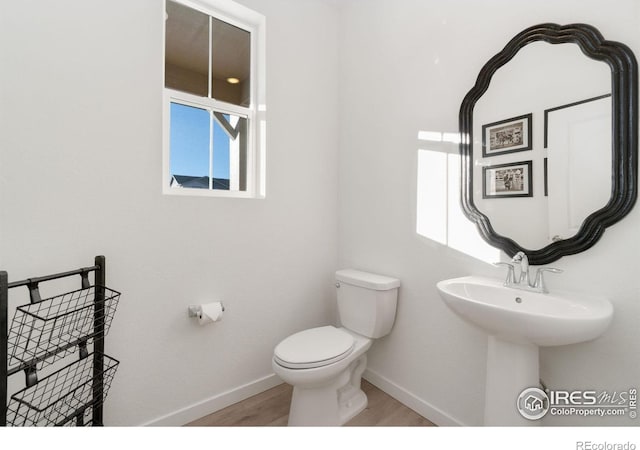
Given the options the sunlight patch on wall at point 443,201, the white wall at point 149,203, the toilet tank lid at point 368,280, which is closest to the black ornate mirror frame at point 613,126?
the sunlight patch on wall at point 443,201

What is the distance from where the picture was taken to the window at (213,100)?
1.76 meters


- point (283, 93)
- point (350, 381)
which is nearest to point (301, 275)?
point (350, 381)

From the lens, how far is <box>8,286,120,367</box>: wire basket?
4.09ft

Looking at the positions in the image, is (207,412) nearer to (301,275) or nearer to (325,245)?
(301,275)

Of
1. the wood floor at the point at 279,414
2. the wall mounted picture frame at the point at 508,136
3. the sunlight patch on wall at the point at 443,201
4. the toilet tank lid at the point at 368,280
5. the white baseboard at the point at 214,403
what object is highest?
the wall mounted picture frame at the point at 508,136

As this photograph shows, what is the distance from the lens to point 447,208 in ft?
5.43

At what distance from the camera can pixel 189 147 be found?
1.82 metres

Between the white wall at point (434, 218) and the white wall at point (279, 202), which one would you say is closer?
the white wall at point (434, 218)

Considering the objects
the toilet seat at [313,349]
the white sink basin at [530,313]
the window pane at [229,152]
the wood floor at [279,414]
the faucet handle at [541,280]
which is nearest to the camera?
the white sink basin at [530,313]

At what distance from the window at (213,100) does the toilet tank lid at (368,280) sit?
0.78 metres

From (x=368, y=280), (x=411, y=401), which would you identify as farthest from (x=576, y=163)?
(x=411, y=401)

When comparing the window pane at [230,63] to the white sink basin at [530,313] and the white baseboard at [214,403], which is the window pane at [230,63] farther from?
the white baseboard at [214,403]

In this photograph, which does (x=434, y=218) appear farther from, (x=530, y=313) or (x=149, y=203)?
(x=149, y=203)

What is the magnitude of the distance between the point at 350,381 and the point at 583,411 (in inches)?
42.4
